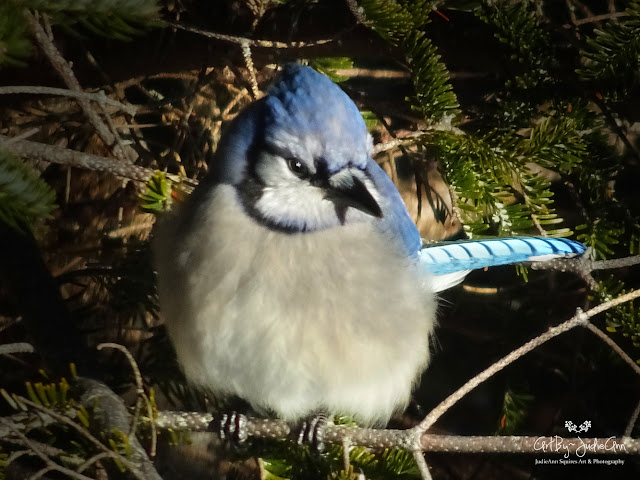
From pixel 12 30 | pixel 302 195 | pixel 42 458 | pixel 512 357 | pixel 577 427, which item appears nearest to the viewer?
pixel 12 30

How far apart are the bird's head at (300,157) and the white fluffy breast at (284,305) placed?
1.2 inches

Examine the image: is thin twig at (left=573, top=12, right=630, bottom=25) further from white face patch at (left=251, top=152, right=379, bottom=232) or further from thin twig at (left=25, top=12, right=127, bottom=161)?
thin twig at (left=25, top=12, right=127, bottom=161)

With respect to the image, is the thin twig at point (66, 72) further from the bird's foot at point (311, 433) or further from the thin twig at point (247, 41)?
the bird's foot at point (311, 433)

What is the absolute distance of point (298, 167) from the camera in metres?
0.99

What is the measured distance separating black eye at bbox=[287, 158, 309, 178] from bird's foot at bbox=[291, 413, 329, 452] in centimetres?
42

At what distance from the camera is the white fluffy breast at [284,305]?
1024 mm

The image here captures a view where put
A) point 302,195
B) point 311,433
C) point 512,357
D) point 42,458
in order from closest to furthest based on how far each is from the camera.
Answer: point 42,458 → point 512,357 → point 302,195 → point 311,433

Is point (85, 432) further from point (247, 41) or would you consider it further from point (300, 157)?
point (247, 41)

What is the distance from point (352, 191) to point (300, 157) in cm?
9

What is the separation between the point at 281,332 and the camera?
102 cm

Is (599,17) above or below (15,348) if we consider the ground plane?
above

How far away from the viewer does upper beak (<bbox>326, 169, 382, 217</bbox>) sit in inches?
38.2

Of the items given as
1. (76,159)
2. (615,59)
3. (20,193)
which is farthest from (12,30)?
(615,59)

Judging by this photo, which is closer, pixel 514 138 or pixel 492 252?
pixel 514 138
